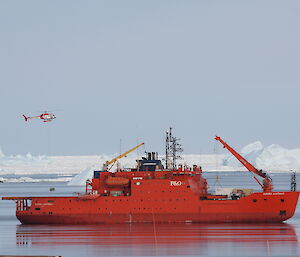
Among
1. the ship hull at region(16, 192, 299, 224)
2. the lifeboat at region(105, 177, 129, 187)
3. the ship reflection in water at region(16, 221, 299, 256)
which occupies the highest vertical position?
the lifeboat at region(105, 177, 129, 187)

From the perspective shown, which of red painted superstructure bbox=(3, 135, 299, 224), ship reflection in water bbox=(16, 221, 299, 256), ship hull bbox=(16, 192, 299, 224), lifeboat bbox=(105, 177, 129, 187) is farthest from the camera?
lifeboat bbox=(105, 177, 129, 187)

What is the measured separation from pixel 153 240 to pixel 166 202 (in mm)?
8260

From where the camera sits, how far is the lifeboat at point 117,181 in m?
57.2

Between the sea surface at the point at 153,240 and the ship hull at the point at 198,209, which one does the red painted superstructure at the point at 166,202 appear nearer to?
the ship hull at the point at 198,209

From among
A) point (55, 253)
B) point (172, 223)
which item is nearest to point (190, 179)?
point (172, 223)

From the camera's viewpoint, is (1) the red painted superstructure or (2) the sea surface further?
(1) the red painted superstructure

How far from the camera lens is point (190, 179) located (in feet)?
186

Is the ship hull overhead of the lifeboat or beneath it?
beneath

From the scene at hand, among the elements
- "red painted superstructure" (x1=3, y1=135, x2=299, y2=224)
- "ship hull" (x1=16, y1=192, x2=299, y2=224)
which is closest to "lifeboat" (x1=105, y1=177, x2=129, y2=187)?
"red painted superstructure" (x1=3, y1=135, x2=299, y2=224)

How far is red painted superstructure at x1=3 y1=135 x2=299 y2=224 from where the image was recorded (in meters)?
56.2

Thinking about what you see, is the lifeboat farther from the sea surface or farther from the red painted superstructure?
the sea surface

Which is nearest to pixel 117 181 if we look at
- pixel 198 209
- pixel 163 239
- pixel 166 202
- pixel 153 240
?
pixel 166 202

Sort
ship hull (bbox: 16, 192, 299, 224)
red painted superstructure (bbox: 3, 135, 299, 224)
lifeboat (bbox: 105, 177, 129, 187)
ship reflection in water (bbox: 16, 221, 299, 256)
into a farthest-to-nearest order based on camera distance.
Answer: lifeboat (bbox: 105, 177, 129, 187), red painted superstructure (bbox: 3, 135, 299, 224), ship hull (bbox: 16, 192, 299, 224), ship reflection in water (bbox: 16, 221, 299, 256)

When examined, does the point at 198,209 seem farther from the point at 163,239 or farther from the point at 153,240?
the point at 153,240
